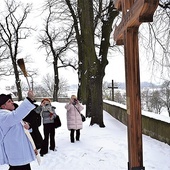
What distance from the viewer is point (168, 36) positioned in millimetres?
8562

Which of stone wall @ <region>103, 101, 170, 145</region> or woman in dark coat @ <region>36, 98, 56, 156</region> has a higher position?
woman in dark coat @ <region>36, 98, 56, 156</region>

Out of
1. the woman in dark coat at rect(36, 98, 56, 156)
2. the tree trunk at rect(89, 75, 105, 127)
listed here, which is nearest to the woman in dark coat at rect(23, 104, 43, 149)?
the woman in dark coat at rect(36, 98, 56, 156)

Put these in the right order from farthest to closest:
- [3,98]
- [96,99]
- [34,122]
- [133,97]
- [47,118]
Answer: [96,99]
[47,118]
[34,122]
[133,97]
[3,98]

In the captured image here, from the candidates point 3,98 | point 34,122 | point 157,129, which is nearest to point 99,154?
point 34,122

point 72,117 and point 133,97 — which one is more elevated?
point 133,97

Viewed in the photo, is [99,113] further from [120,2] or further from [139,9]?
[139,9]

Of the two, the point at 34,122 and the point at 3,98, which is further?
the point at 34,122

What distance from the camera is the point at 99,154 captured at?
661 cm

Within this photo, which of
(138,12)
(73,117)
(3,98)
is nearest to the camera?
(138,12)

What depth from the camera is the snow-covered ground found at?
5793 mm

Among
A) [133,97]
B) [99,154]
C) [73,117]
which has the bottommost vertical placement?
[99,154]

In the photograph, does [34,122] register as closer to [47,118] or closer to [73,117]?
[47,118]

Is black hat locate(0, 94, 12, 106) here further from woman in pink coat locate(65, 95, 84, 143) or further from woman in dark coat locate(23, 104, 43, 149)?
woman in pink coat locate(65, 95, 84, 143)

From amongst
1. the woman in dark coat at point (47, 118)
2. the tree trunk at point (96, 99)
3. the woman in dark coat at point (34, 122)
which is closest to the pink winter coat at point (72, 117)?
the woman in dark coat at point (47, 118)
